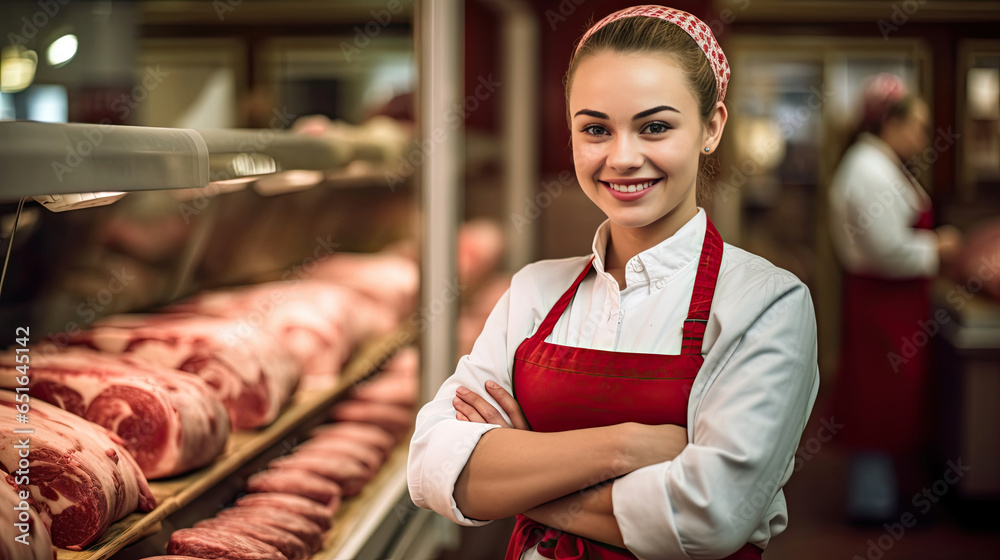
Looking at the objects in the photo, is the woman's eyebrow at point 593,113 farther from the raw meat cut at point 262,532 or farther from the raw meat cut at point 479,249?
the raw meat cut at point 479,249

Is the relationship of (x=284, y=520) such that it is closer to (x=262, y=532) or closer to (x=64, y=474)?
(x=262, y=532)

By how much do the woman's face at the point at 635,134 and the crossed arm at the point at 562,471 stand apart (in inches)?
10.8

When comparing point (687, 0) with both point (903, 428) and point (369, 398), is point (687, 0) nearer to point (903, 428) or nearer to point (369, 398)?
point (903, 428)

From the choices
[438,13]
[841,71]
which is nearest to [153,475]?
[438,13]

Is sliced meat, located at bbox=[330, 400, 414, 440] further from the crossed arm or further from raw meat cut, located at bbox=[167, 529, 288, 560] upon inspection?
the crossed arm

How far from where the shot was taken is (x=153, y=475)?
5.04 ft

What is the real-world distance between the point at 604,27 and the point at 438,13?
185 cm

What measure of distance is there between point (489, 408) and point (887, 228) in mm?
2821

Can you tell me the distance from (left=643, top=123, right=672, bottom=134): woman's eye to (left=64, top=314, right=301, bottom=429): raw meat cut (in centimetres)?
123

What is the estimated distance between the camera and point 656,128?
3.24ft

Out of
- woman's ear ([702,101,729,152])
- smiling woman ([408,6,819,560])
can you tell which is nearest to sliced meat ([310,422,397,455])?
smiling woman ([408,6,819,560])

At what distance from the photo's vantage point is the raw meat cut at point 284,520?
1721 mm

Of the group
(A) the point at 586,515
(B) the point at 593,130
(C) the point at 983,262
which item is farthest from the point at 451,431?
(C) the point at 983,262

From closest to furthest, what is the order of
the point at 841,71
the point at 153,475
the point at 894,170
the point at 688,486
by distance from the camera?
the point at 688,486, the point at 153,475, the point at 894,170, the point at 841,71
